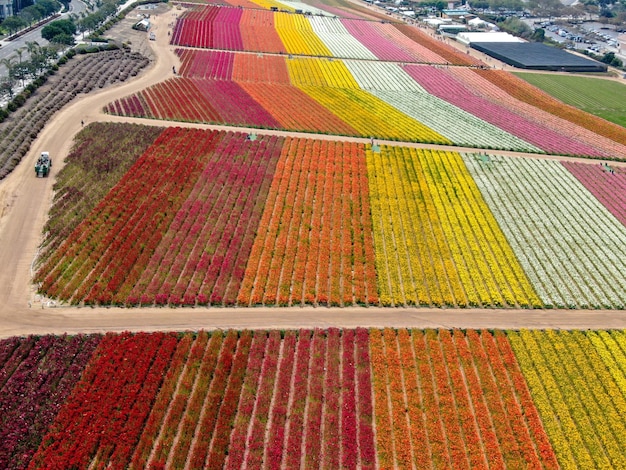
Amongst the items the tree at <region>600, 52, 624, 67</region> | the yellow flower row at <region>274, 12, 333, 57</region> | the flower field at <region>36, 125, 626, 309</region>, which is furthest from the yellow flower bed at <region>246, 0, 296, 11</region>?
the flower field at <region>36, 125, 626, 309</region>

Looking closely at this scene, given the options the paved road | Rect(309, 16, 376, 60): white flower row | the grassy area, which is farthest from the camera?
Rect(309, 16, 376, 60): white flower row

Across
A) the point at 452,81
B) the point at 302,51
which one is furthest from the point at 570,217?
the point at 302,51

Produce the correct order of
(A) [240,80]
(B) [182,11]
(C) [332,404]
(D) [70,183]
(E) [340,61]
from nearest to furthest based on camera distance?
(C) [332,404], (D) [70,183], (A) [240,80], (E) [340,61], (B) [182,11]

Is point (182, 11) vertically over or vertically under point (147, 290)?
over

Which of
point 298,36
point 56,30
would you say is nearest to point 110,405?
point 56,30

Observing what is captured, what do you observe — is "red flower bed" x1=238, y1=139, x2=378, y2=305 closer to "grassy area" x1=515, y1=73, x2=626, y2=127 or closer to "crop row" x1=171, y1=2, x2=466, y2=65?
"grassy area" x1=515, y1=73, x2=626, y2=127

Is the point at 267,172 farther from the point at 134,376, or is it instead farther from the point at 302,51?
→ the point at 302,51

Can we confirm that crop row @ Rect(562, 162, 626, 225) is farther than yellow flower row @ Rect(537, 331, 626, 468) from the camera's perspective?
Yes
